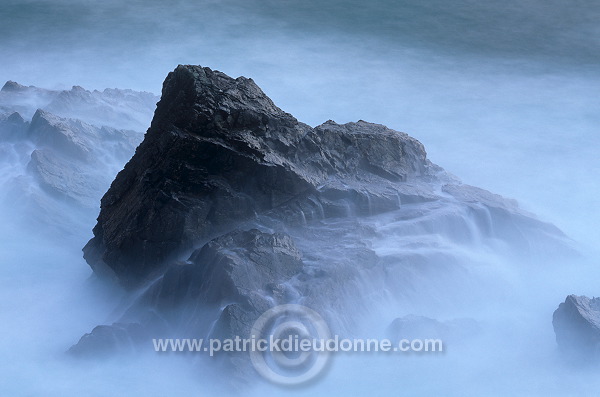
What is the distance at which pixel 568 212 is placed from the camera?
10430mm

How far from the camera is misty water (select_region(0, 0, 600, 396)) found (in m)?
7.11

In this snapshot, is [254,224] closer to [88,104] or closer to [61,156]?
[61,156]

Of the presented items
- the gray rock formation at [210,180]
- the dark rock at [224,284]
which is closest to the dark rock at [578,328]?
Answer: the gray rock formation at [210,180]

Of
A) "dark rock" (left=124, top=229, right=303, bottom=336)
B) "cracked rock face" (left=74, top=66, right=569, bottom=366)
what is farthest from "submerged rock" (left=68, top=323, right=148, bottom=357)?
"dark rock" (left=124, top=229, right=303, bottom=336)

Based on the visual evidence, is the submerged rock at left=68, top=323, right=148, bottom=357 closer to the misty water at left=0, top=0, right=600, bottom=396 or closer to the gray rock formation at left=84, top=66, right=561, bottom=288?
the misty water at left=0, top=0, right=600, bottom=396

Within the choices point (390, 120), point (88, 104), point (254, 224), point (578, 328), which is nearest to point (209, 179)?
point (254, 224)

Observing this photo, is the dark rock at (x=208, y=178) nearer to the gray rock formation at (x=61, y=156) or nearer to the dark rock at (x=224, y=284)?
the dark rock at (x=224, y=284)

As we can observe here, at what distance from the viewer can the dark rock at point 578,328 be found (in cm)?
718

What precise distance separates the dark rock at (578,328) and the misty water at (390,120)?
0.51 ft

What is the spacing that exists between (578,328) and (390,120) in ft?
22.7

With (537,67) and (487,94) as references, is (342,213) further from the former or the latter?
(537,67)

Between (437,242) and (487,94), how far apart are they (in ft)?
22.8

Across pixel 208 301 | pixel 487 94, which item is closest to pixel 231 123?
pixel 208 301

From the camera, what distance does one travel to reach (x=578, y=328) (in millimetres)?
7293
